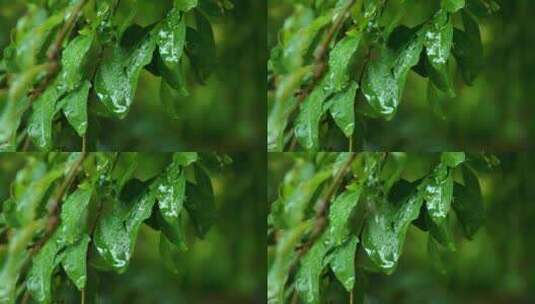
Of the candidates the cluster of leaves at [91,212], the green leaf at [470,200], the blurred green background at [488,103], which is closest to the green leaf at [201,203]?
the cluster of leaves at [91,212]

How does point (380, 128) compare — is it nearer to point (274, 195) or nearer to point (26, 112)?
point (274, 195)

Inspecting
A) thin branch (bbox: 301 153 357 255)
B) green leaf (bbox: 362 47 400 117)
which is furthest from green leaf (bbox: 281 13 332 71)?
thin branch (bbox: 301 153 357 255)

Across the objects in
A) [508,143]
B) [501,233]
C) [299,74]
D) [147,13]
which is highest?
[147,13]

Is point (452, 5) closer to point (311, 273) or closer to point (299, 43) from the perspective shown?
point (299, 43)

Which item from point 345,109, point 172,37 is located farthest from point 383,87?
point 172,37

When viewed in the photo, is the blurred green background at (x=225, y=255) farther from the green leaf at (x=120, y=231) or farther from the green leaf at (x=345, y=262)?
the green leaf at (x=345, y=262)

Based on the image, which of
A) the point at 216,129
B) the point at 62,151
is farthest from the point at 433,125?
the point at 62,151

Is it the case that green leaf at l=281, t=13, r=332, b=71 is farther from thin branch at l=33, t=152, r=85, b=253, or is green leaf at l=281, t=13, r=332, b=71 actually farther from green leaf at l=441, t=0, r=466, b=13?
thin branch at l=33, t=152, r=85, b=253

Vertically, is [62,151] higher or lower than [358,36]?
lower
